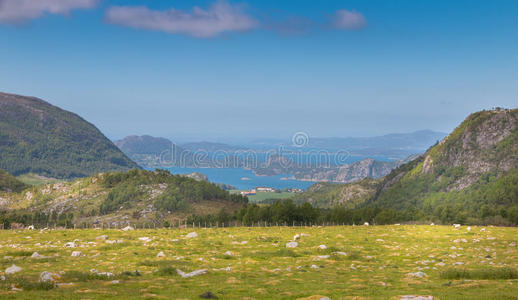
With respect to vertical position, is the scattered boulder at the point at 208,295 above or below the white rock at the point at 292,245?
above

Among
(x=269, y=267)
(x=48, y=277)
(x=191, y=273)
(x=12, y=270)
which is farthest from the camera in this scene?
(x=269, y=267)

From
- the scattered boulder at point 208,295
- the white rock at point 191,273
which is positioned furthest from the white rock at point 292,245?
the scattered boulder at point 208,295

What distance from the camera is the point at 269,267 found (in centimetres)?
2916

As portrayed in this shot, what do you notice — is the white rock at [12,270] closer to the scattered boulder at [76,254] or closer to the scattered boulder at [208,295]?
the scattered boulder at [76,254]

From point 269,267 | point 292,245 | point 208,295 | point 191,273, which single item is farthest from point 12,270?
point 292,245

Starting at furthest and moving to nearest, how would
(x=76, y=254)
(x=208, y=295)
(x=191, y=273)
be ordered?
(x=76, y=254)
(x=191, y=273)
(x=208, y=295)

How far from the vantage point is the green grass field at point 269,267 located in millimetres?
19094

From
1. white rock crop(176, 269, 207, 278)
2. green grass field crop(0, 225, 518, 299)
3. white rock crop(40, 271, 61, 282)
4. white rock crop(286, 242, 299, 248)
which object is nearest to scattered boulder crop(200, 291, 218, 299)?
green grass field crop(0, 225, 518, 299)

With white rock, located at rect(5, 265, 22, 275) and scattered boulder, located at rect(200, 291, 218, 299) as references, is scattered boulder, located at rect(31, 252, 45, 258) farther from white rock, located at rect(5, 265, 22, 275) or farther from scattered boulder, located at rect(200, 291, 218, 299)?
scattered boulder, located at rect(200, 291, 218, 299)

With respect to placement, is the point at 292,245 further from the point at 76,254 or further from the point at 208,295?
the point at 208,295

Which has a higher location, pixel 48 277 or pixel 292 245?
pixel 48 277

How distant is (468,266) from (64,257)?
108 feet

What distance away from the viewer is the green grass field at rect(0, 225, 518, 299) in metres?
19.1

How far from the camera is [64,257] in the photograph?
31.8 m
